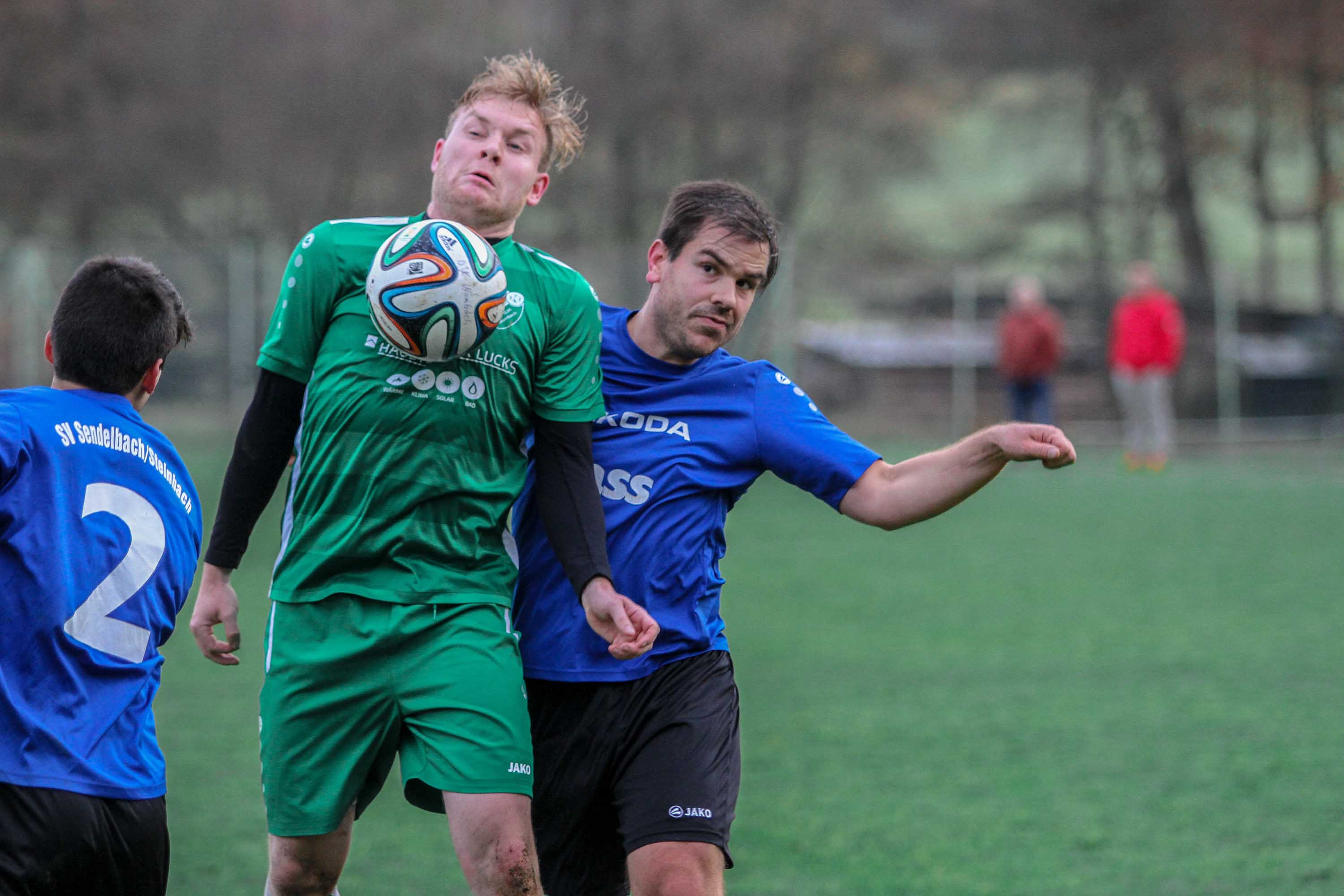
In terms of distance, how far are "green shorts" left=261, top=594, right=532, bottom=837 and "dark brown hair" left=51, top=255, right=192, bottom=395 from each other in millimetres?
599

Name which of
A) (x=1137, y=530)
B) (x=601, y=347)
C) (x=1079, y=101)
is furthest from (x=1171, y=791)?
(x=1079, y=101)

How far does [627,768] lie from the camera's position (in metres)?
3.40

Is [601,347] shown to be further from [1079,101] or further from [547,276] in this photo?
[1079,101]

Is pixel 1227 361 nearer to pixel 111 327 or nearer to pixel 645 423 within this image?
pixel 645 423

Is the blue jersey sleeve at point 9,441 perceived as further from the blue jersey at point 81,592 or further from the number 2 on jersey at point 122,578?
the number 2 on jersey at point 122,578

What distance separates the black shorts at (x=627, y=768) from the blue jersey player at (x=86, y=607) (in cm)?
85

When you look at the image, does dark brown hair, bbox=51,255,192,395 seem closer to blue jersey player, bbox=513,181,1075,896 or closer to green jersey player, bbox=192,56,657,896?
green jersey player, bbox=192,56,657,896

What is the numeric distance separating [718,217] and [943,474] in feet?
2.62

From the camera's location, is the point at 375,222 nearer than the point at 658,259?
Yes

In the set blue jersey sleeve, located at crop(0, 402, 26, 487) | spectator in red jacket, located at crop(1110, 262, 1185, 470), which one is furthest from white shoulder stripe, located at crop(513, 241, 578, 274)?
spectator in red jacket, located at crop(1110, 262, 1185, 470)

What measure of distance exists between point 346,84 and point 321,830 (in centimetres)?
3339

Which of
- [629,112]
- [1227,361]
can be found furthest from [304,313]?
[629,112]

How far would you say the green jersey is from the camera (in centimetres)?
325

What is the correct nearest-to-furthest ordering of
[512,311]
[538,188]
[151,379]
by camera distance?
[151,379] → [512,311] → [538,188]
